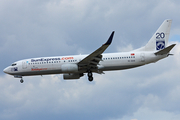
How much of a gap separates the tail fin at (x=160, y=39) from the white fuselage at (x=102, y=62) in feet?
6.08

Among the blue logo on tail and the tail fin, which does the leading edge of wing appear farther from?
the blue logo on tail

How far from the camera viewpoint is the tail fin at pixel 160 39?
133 ft

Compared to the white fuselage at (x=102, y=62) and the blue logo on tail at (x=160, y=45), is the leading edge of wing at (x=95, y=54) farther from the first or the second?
the blue logo on tail at (x=160, y=45)

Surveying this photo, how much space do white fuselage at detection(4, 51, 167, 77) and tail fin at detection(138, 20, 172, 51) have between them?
6.08 ft

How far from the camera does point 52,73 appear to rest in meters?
38.8

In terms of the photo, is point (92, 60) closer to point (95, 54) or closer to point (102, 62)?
point (95, 54)

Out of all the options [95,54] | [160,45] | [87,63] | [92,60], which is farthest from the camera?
[160,45]

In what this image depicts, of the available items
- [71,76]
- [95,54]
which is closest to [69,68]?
[95,54]

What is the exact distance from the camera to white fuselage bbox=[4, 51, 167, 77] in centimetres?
3831

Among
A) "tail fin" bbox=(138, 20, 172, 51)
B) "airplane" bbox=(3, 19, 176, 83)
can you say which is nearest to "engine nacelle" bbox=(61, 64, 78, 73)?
"airplane" bbox=(3, 19, 176, 83)

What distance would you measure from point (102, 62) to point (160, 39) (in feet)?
31.8

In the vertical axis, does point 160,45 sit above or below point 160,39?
below

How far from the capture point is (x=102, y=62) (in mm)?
38344

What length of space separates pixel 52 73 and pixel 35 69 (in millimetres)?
2423
